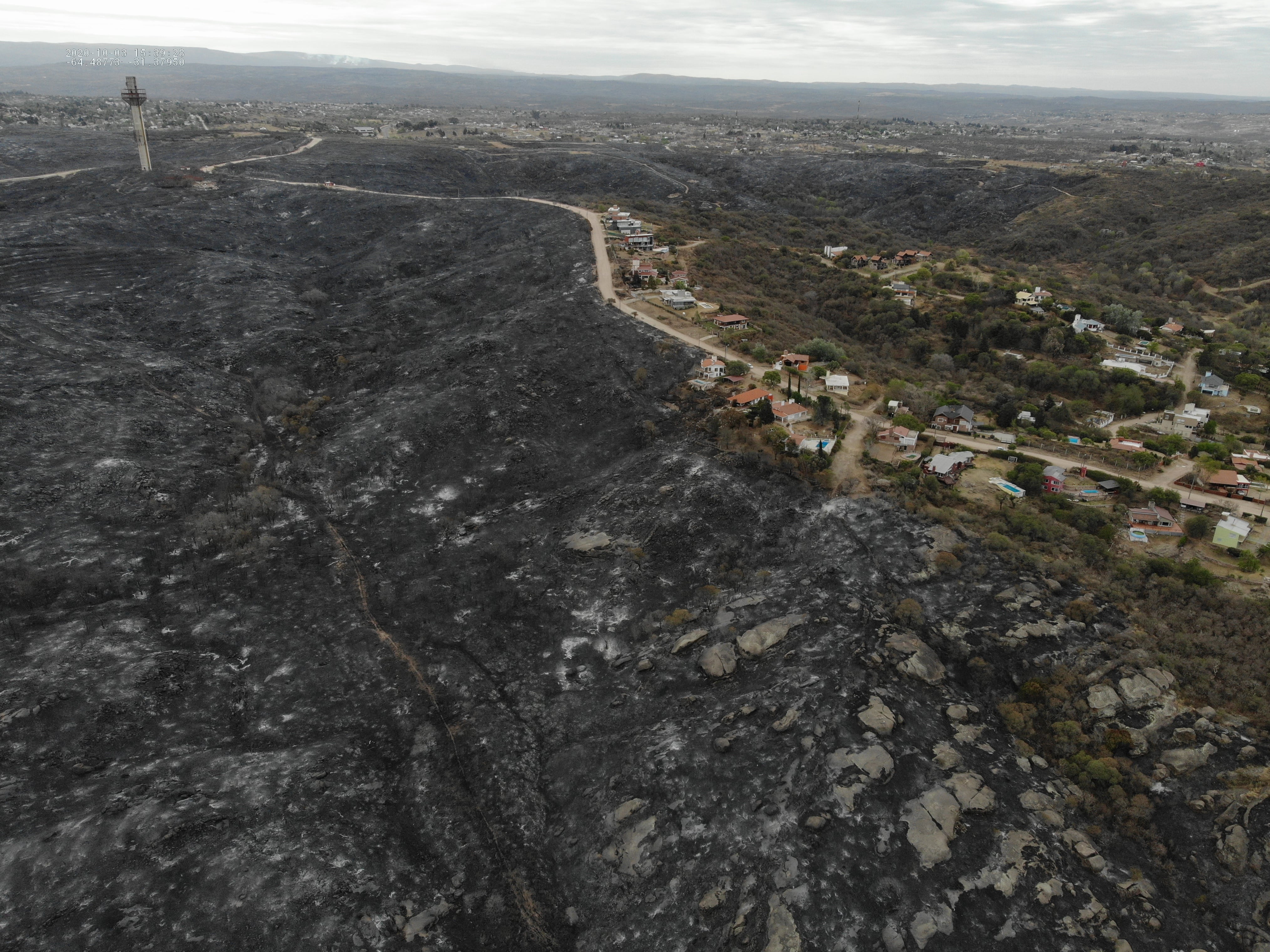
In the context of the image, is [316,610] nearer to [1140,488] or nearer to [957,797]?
[957,797]

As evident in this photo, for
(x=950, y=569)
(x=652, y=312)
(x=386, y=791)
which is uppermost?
(x=652, y=312)

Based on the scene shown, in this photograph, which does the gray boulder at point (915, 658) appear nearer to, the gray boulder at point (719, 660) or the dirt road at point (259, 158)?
the gray boulder at point (719, 660)


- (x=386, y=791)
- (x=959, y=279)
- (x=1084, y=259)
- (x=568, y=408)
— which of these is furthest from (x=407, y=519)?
(x=1084, y=259)

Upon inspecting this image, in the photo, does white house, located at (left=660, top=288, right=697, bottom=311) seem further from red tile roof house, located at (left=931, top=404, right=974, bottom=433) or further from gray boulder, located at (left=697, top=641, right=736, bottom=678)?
gray boulder, located at (left=697, top=641, right=736, bottom=678)

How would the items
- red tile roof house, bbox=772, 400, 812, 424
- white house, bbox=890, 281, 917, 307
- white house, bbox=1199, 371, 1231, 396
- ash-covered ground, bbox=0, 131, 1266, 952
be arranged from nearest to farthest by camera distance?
ash-covered ground, bbox=0, 131, 1266, 952 < red tile roof house, bbox=772, 400, 812, 424 < white house, bbox=1199, 371, 1231, 396 < white house, bbox=890, 281, 917, 307

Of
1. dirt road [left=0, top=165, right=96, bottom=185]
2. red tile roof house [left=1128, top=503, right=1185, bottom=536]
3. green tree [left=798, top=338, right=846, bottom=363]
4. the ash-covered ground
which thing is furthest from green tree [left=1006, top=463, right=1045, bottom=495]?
dirt road [left=0, top=165, right=96, bottom=185]

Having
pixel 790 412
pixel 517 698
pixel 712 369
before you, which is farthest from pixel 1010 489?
pixel 517 698

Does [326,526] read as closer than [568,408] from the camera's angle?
Yes
